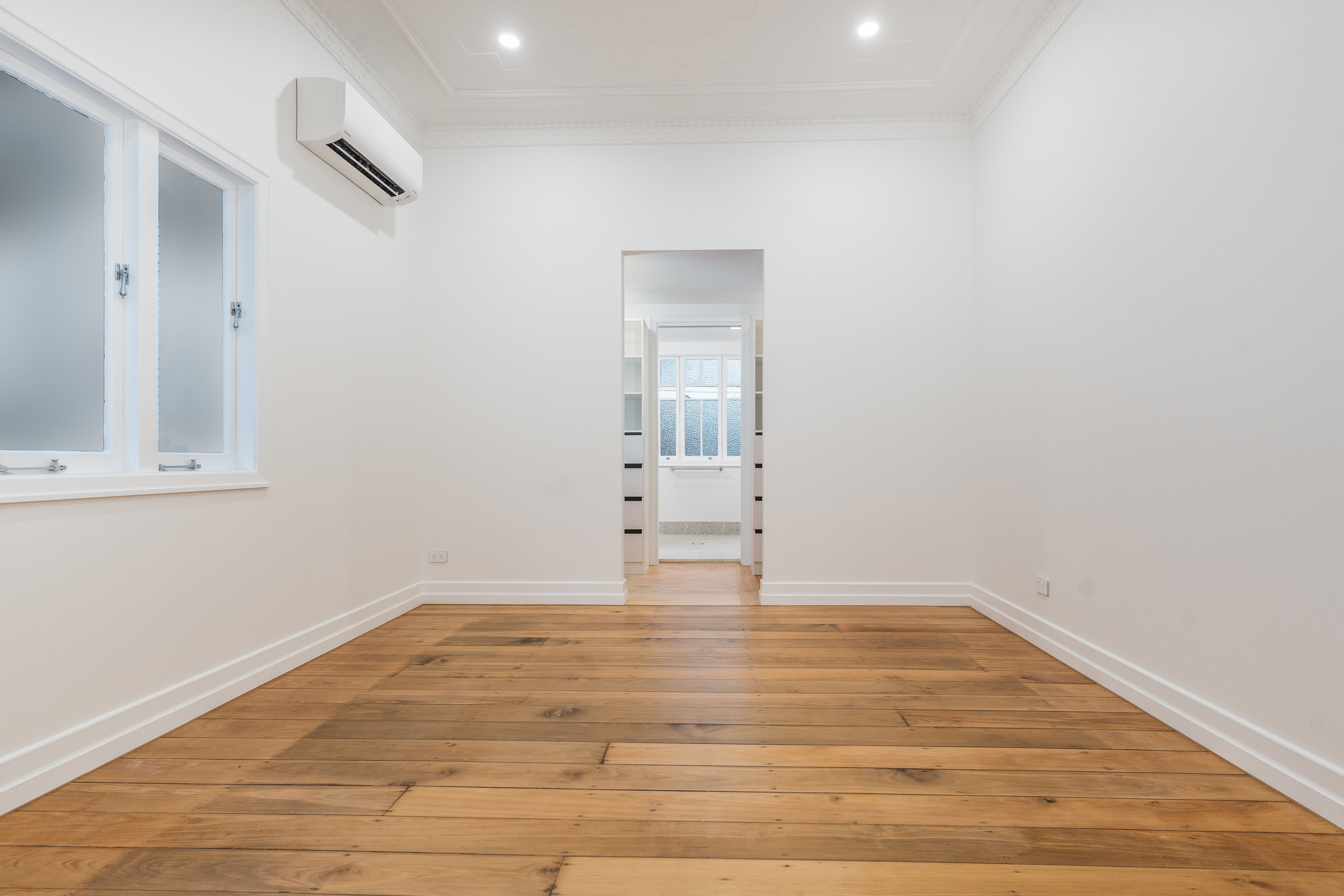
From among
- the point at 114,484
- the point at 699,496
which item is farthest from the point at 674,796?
the point at 699,496

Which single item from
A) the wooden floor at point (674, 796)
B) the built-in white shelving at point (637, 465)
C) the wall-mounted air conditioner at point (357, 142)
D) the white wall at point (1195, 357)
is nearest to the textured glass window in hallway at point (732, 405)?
the built-in white shelving at point (637, 465)

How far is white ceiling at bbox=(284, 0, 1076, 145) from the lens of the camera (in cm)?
296

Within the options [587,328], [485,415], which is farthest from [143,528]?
[587,328]

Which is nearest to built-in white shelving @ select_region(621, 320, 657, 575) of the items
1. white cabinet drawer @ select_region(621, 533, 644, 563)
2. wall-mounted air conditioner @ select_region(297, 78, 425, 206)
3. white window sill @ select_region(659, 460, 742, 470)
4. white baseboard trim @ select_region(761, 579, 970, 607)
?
white cabinet drawer @ select_region(621, 533, 644, 563)

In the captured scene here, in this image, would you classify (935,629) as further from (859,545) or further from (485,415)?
(485,415)

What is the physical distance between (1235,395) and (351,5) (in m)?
3.95

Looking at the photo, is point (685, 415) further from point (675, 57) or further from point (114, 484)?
point (114, 484)

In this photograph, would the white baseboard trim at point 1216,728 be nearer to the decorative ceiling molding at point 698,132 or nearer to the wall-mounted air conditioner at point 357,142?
the decorative ceiling molding at point 698,132

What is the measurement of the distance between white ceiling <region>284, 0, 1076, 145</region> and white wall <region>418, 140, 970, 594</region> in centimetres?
22

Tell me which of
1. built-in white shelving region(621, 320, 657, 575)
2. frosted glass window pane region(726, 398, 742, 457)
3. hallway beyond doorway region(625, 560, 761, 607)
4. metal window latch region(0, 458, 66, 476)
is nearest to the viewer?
metal window latch region(0, 458, 66, 476)

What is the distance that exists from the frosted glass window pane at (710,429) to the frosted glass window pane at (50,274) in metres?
6.49

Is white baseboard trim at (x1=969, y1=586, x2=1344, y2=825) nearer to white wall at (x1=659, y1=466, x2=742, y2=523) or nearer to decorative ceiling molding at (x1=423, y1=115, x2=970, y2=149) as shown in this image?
decorative ceiling molding at (x1=423, y1=115, x2=970, y2=149)

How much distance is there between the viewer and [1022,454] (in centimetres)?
317

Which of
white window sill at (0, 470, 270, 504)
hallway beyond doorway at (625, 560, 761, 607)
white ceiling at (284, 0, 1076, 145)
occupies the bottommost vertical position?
hallway beyond doorway at (625, 560, 761, 607)
